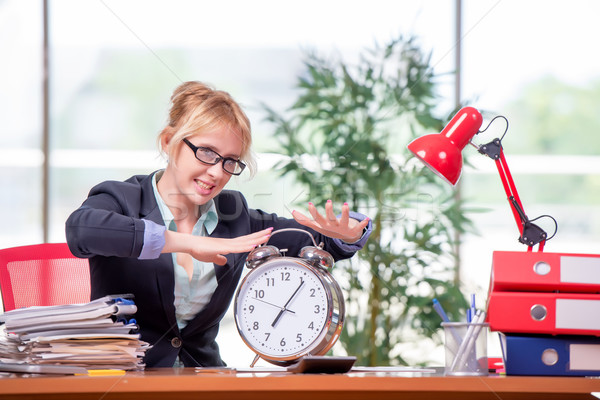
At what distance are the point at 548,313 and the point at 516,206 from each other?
26 cm

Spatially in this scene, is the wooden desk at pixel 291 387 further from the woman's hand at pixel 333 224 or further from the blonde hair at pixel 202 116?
the blonde hair at pixel 202 116

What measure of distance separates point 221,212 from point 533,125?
251 cm

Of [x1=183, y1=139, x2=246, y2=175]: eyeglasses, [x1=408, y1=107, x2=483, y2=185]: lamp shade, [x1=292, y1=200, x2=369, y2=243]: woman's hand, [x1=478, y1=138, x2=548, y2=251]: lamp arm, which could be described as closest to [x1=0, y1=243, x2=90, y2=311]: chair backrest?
[x1=183, y1=139, x2=246, y2=175]: eyeglasses

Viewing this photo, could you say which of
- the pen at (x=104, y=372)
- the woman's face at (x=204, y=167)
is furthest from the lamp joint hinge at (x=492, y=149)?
the pen at (x=104, y=372)

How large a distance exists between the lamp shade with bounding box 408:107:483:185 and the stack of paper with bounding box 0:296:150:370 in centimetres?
67

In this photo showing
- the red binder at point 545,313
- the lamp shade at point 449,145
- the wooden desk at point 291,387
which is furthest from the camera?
the lamp shade at point 449,145

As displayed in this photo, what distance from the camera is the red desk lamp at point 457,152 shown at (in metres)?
1.32

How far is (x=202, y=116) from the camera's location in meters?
1.59

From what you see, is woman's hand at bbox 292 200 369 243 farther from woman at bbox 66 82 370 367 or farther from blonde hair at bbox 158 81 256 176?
blonde hair at bbox 158 81 256 176

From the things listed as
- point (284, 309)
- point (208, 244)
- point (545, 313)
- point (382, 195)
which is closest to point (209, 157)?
point (208, 244)

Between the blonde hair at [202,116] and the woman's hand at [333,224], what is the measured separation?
12.7 inches

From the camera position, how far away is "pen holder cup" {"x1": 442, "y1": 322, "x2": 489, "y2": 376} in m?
1.18

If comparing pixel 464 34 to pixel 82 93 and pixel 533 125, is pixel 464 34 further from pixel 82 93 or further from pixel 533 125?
pixel 82 93

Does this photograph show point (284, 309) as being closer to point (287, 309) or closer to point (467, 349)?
point (287, 309)
